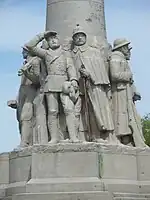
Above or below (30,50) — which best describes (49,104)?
below

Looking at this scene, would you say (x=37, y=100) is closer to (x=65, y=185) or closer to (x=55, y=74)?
(x=55, y=74)

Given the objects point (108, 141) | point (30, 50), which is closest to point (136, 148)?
point (108, 141)

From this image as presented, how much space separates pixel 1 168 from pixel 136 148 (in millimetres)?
3779

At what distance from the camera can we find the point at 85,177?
1656 cm

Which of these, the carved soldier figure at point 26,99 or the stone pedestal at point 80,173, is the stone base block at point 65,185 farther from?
the carved soldier figure at point 26,99

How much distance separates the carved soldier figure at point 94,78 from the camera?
17.4 meters

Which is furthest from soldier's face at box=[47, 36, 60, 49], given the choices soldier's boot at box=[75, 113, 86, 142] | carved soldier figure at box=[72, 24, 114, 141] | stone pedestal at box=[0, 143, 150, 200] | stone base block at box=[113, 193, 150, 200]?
stone base block at box=[113, 193, 150, 200]

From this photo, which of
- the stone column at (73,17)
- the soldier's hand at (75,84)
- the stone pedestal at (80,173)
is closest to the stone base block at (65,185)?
the stone pedestal at (80,173)

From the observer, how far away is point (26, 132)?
18.1 m

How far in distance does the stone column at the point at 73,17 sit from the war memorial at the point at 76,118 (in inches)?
1.1

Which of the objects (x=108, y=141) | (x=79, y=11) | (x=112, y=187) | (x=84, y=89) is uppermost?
(x=79, y=11)

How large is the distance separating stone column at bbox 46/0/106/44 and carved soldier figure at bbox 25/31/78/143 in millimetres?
596

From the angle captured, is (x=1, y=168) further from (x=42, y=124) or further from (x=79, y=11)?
(x=79, y=11)

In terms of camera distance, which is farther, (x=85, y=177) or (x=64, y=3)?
(x=64, y=3)
